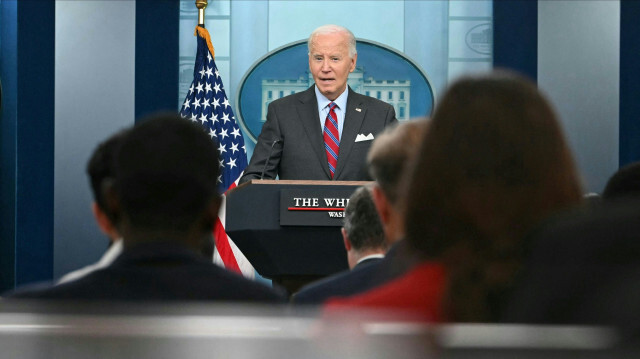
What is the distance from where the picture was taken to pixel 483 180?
3.08ft

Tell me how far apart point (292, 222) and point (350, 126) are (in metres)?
1.23

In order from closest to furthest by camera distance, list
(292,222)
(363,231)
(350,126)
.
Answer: (363,231), (292,222), (350,126)

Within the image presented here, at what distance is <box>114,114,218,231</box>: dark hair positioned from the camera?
4.56ft

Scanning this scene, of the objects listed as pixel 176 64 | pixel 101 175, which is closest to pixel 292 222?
pixel 101 175

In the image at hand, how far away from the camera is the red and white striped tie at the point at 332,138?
445 centimetres

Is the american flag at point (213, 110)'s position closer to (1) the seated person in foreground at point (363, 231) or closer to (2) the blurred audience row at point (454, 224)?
(1) the seated person in foreground at point (363, 231)

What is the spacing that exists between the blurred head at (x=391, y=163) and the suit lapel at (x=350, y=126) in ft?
8.50

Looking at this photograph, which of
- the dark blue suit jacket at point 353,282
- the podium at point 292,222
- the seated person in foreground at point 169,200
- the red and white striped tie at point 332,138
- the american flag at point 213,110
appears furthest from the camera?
the american flag at point 213,110

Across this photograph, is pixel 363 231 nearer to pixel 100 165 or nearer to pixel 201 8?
pixel 100 165

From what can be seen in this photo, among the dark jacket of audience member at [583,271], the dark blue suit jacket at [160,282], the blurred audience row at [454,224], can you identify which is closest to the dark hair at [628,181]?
the blurred audience row at [454,224]

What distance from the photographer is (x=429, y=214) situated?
93cm

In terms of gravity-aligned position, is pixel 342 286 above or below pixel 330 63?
below

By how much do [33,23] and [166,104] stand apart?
106 cm

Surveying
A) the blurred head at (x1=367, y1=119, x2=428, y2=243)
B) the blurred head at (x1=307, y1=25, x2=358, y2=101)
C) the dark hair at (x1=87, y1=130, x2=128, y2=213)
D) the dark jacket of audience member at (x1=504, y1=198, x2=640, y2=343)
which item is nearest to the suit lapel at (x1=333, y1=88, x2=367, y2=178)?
the blurred head at (x1=307, y1=25, x2=358, y2=101)
